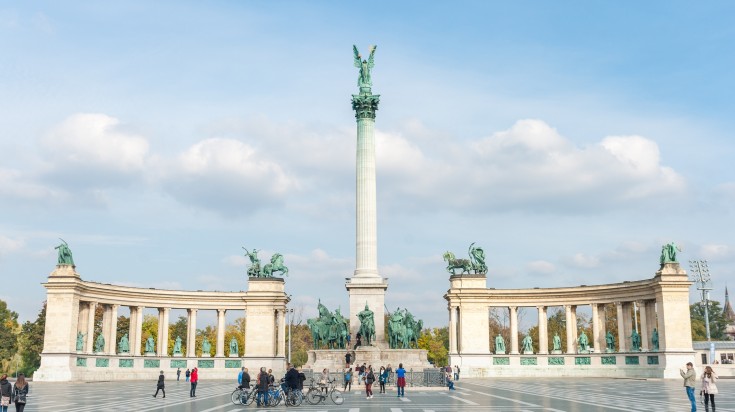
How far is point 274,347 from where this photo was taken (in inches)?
3408

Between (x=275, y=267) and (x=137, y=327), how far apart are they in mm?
18391

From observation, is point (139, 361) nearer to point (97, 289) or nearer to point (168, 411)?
point (97, 289)

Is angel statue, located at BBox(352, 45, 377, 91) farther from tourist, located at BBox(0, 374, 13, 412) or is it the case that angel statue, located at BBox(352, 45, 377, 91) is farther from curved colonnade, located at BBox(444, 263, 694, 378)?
tourist, located at BBox(0, 374, 13, 412)

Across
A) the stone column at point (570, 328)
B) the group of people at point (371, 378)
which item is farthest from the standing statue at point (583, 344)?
the group of people at point (371, 378)

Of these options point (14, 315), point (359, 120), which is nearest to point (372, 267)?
point (359, 120)

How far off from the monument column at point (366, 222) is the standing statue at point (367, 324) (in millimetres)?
1048

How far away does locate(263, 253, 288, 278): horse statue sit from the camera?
89.1 metres

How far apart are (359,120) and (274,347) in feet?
107

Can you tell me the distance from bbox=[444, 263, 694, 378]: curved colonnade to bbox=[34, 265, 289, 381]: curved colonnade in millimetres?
22907

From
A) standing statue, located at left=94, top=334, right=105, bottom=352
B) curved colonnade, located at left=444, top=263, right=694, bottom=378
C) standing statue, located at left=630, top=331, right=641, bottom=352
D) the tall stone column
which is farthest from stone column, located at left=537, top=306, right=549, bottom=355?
standing statue, located at left=94, top=334, right=105, bottom=352

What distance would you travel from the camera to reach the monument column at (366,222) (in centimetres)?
6619

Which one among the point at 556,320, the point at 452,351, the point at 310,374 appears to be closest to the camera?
the point at 310,374

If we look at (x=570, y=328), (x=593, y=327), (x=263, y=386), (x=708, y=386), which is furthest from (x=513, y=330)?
(x=708, y=386)

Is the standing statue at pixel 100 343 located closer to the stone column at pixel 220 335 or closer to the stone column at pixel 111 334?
the stone column at pixel 111 334
